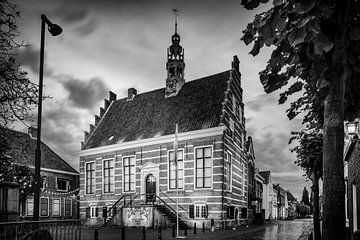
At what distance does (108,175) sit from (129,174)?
3288 mm

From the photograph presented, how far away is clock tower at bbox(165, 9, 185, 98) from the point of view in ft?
120

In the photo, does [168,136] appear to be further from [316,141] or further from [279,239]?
[316,141]

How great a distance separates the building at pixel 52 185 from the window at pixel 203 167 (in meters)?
20.1

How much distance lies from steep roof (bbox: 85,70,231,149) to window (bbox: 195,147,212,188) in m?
2.11

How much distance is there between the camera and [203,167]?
31078 millimetres

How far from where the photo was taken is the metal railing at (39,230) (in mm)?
8305

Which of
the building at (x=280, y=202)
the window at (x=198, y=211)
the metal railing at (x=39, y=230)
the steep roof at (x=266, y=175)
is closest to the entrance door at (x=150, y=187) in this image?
the window at (x=198, y=211)

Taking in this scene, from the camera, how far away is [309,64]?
5.49 meters

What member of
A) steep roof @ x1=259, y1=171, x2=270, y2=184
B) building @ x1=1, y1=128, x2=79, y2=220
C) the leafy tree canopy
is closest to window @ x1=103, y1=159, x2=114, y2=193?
building @ x1=1, y1=128, x2=79, y2=220

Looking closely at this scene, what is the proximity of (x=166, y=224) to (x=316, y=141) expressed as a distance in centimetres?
1607

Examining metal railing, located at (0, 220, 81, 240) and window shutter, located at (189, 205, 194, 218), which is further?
window shutter, located at (189, 205, 194, 218)

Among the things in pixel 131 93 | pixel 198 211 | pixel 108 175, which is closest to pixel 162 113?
pixel 131 93

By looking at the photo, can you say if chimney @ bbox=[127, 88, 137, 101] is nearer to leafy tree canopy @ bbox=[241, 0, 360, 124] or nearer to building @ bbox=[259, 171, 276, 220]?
leafy tree canopy @ bbox=[241, 0, 360, 124]

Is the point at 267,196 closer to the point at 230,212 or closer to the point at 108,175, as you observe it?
the point at 230,212
